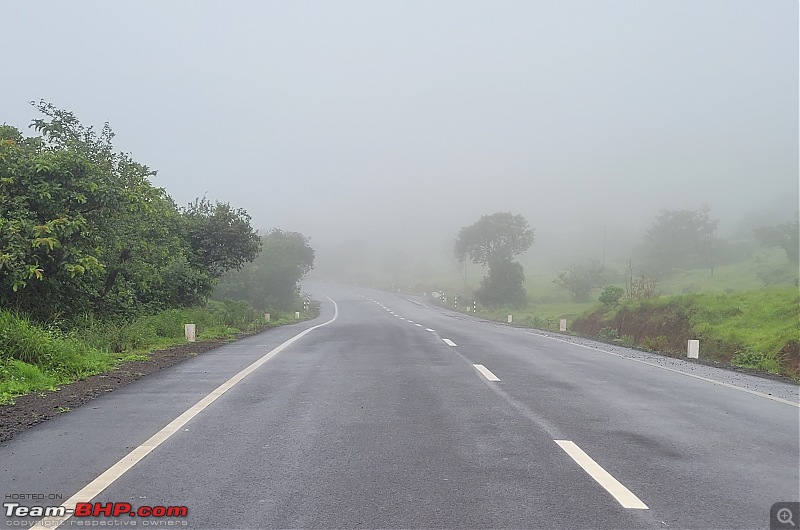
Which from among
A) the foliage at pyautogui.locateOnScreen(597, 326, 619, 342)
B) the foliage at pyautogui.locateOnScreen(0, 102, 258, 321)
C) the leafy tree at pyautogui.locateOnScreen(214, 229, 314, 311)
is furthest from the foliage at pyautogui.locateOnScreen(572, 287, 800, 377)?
the leafy tree at pyautogui.locateOnScreen(214, 229, 314, 311)

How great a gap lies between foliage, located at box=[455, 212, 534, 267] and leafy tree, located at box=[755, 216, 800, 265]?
25.5 m

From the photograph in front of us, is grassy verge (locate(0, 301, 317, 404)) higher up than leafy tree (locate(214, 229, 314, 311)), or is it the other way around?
leafy tree (locate(214, 229, 314, 311))

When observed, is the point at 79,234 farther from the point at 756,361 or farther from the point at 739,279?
the point at 739,279

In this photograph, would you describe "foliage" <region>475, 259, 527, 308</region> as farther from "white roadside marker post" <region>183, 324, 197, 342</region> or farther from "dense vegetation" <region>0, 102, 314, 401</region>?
"white roadside marker post" <region>183, 324, 197, 342</region>

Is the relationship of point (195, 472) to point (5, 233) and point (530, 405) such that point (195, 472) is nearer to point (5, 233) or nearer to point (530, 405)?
point (530, 405)

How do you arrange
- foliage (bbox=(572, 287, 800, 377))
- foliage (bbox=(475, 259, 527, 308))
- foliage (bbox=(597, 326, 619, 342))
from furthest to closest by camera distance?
foliage (bbox=(475, 259, 527, 308)), foliage (bbox=(597, 326, 619, 342)), foliage (bbox=(572, 287, 800, 377))

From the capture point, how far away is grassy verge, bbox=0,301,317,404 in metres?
9.24

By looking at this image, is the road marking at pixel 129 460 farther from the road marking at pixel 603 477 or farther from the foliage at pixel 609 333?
the foliage at pixel 609 333

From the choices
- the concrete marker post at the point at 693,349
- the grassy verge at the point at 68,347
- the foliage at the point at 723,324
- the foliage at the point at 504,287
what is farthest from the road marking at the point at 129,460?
the foliage at the point at 504,287

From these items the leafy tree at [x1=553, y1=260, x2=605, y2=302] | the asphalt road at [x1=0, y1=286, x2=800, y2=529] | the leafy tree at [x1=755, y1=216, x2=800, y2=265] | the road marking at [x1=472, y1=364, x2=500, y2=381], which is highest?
the leafy tree at [x1=755, y1=216, x2=800, y2=265]

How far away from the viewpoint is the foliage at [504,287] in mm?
56219

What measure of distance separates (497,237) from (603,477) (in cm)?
7202

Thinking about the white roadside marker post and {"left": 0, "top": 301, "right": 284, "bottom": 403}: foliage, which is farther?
the white roadside marker post

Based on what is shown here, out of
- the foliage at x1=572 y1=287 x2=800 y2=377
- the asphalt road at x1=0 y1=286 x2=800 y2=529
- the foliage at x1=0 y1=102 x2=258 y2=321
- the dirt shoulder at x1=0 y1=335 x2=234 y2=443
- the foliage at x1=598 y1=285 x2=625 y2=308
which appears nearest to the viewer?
the asphalt road at x1=0 y1=286 x2=800 y2=529
